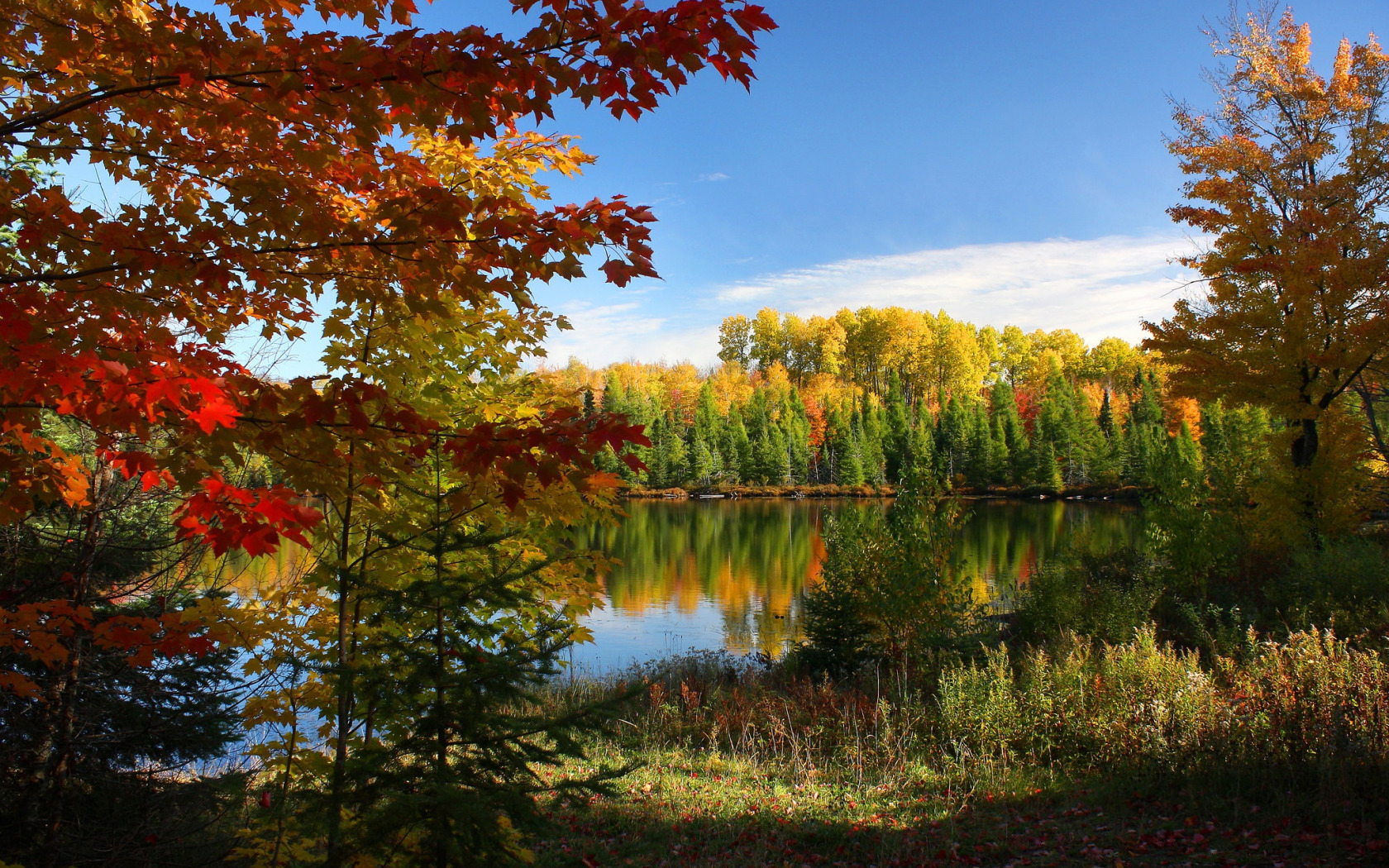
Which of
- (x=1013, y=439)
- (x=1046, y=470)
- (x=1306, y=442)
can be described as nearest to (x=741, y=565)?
(x=1306, y=442)

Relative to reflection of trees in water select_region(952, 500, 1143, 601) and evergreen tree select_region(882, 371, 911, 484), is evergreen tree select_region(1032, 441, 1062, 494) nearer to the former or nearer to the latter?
reflection of trees in water select_region(952, 500, 1143, 601)

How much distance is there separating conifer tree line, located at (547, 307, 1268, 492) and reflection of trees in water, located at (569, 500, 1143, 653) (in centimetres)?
599

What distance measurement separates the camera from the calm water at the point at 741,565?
1614cm

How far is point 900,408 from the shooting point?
2515 inches

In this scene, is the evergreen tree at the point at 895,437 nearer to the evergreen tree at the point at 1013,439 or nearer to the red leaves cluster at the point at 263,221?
the evergreen tree at the point at 1013,439

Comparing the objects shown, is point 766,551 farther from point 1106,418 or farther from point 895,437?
point 1106,418

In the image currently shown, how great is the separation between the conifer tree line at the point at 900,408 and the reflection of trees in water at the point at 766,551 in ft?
19.7

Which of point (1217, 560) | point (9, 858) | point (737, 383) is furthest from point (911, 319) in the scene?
point (9, 858)

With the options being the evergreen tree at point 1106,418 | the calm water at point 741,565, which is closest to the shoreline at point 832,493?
the calm water at point 741,565

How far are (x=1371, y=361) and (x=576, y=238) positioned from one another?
14.6 metres

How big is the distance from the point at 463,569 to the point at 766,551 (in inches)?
1013

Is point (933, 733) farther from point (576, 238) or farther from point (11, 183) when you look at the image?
point (11, 183)

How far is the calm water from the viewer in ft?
53.0

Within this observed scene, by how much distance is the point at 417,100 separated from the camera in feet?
7.61
